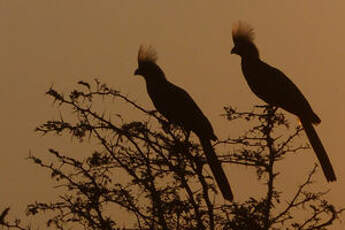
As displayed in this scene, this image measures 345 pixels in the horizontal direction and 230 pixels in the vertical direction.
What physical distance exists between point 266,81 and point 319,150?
185 centimetres

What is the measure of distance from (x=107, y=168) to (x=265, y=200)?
1523 mm

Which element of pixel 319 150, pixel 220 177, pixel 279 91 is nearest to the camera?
pixel 220 177

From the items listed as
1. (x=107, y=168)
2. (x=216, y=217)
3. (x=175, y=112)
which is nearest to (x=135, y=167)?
(x=107, y=168)

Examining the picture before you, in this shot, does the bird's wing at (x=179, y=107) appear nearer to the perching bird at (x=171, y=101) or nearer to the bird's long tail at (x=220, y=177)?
the perching bird at (x=171, y=101)

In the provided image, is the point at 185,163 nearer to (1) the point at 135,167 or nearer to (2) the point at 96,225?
(1) the point at 135,167

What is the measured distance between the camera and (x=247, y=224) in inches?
239

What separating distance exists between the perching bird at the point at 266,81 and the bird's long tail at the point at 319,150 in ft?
0.83

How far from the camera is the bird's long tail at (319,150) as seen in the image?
757 cm

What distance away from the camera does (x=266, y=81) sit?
31.2 feet

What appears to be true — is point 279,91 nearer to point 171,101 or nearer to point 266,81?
point 266,81

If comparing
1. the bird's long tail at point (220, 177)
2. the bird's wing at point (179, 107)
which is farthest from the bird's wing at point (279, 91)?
the bird's long tail at point (220, 177)

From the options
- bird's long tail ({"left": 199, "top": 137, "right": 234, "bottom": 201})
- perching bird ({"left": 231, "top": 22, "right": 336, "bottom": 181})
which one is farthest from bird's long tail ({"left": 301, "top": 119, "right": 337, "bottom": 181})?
bird's long tail ({"left": 199, "top": 137, "right": 234, "bottom": 201})

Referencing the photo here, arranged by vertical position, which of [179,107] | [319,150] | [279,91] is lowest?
[319,150]

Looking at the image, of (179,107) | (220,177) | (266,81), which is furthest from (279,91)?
(220,177)
